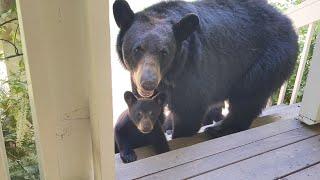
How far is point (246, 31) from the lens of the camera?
70.1 inches

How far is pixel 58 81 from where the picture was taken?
2.84 ft

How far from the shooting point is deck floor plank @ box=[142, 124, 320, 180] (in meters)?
1.26

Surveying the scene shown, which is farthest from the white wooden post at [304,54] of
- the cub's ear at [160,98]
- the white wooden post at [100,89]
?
the white wooden post at [100,89]

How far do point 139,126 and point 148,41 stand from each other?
1.41ft

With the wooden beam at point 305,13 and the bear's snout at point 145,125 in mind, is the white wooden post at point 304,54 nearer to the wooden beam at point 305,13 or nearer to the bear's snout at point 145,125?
the wooden beam at point 305,13

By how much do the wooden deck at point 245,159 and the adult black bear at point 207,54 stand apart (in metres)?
0.33

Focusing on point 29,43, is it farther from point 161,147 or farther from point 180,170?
point 161,147

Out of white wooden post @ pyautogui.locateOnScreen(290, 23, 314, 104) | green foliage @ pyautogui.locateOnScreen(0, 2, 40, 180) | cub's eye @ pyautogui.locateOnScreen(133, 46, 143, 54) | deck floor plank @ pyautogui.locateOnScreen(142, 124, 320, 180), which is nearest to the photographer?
green foliage @ pyautogui.locateOnScreen(0, 2, 40, 180)

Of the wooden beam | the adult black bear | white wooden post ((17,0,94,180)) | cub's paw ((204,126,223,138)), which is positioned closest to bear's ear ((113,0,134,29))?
the adult black bear

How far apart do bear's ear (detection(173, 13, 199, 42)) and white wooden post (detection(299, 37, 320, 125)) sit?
23.2 inches

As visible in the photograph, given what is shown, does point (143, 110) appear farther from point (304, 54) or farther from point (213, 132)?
point (304, 54)

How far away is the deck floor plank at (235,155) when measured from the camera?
1.26m

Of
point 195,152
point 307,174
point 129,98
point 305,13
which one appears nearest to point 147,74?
point 129,98

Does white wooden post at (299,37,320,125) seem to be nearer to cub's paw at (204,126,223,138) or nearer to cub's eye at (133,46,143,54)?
cub's paw at (204,126,223,138)
